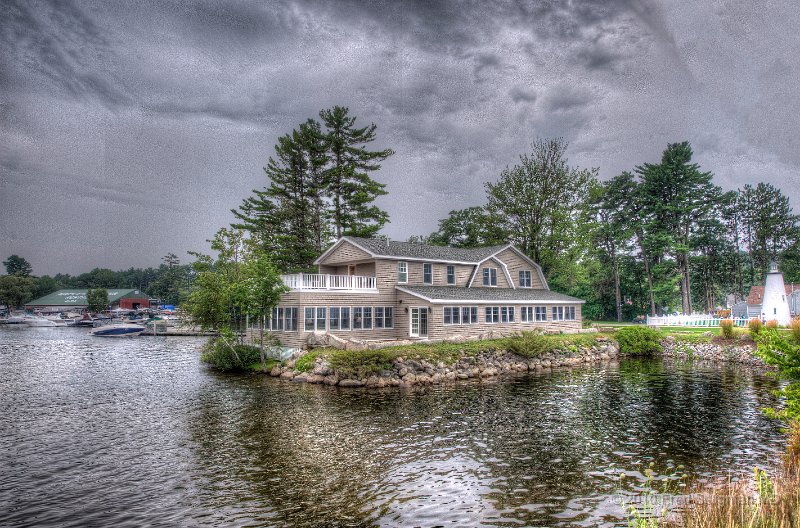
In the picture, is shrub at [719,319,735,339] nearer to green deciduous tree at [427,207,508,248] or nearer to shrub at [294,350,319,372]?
green deciduous tree at [427,207,508,248]

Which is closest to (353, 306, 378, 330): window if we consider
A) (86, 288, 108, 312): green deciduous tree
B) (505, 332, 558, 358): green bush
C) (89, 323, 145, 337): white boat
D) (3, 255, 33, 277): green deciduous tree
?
(505, 332, 558, 358): green bush

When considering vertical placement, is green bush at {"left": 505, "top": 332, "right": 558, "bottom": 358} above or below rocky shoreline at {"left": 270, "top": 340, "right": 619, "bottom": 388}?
above

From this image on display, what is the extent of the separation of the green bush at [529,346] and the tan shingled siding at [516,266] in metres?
10.4

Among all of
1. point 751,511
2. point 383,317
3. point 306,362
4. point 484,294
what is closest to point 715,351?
point 484,294

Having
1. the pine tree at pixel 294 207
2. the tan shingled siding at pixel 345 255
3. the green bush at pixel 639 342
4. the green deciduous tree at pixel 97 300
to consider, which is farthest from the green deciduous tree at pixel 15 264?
the green bush at pixel 639 342

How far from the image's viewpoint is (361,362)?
23.5 m

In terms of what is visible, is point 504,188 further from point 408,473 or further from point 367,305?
point 408,473

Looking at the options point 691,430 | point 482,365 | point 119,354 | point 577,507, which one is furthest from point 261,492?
point 119,354

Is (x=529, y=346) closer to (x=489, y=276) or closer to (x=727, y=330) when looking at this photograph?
(x=489, y=276)

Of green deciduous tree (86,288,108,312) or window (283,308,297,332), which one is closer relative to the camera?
window (283,308,297,332)

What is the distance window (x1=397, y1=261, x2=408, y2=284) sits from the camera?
108 feet

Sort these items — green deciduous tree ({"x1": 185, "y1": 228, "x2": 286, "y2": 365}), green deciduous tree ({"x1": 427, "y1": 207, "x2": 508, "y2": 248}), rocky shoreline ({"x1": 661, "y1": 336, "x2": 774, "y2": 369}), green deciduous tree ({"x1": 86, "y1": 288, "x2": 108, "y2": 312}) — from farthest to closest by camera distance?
green deciduous tree ({"x1": 86, "y1": 288, "x2": 108, "y2": 312}) → green deciduous tree ({"x1": 427, "y1": 207, "x2": 508, "y2": 248}) → rocky shoreline ({"x1": 661, "y1": 336, "x2": 774, "y2": 369}) → green deciduous tree ({"x1": 185, "y1": 228, "x2": 286, "y2": 365})

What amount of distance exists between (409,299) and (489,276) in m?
10.1

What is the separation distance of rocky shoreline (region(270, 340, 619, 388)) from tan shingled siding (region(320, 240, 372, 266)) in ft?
31.5
